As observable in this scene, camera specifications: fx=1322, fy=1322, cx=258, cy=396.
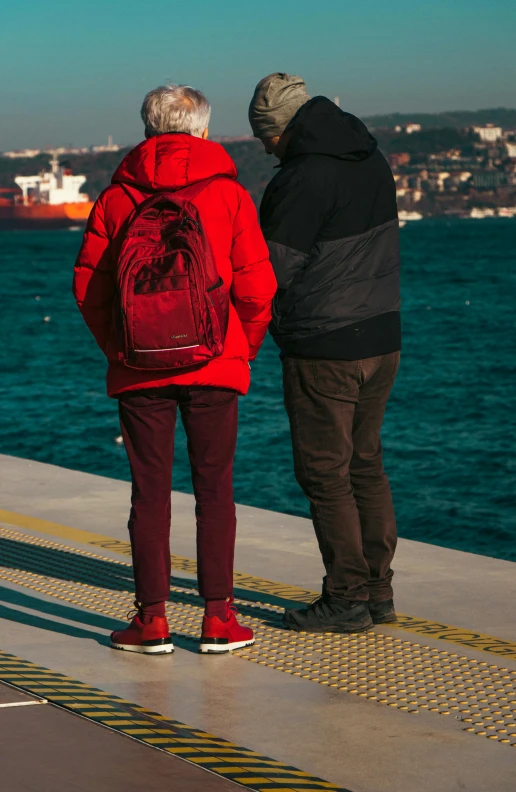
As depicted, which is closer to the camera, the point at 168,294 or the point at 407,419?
the point at 168,294

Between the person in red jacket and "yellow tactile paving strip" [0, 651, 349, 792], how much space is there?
1.49 feet

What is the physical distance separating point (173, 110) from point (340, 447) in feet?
3.89

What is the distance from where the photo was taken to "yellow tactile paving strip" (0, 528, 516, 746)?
3.61m

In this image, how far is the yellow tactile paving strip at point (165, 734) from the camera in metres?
2.99

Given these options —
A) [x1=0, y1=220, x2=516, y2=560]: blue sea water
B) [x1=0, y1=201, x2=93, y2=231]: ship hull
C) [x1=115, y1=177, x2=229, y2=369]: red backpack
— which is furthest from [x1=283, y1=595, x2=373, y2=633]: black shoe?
[x1=0, y1=201, x2=93, y2=231]: ship hull

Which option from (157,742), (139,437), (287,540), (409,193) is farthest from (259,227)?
(409,193)

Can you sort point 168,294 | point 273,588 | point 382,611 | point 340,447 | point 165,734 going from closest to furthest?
point 165,734, point 168,294, point 340,447, point 382,611, point 273,588

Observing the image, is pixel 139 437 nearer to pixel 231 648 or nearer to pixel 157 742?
pixel 231 648

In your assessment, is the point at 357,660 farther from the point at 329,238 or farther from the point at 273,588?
the point at 329,238

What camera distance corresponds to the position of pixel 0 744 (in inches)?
124

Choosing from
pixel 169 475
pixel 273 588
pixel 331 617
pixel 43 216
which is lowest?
pixel 43 216

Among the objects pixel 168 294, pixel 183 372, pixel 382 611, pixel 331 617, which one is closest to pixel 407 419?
pixel 382 611

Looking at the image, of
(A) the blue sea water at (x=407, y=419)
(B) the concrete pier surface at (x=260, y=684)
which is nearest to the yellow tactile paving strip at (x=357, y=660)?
(B) the concrete pier surface at (x=260, y=684)

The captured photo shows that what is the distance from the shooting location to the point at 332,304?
4145 millimetres
